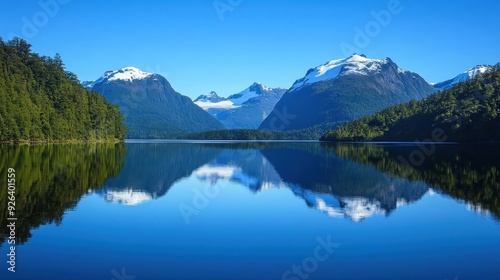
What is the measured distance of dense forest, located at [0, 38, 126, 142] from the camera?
11150 cm

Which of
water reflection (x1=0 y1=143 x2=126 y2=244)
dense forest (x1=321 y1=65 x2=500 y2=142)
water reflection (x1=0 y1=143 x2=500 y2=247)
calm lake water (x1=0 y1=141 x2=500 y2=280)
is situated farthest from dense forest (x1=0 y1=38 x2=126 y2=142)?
dense forest (x1=321 y1=65 x2=500 y2=142)

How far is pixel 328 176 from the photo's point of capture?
46.0m

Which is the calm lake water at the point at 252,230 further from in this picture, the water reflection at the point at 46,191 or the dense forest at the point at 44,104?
the dense forest at the point at 44,104

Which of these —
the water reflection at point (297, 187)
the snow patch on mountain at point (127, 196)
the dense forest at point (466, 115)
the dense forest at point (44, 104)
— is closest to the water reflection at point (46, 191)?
the water reflection at point (297, 187)

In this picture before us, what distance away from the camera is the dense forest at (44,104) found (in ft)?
366

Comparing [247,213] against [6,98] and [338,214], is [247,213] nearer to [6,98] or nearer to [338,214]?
[338,214]

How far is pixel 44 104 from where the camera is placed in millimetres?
134375

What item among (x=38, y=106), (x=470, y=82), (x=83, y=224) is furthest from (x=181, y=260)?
(x=470, y=82)

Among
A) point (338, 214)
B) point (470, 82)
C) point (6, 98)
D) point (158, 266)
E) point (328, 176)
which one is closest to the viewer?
point (158, 266)

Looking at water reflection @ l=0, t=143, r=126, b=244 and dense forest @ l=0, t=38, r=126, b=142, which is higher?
dense forest @ l=0, t=38, r=126, b=142

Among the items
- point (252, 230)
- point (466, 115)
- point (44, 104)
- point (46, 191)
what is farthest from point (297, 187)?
point (466, 115)

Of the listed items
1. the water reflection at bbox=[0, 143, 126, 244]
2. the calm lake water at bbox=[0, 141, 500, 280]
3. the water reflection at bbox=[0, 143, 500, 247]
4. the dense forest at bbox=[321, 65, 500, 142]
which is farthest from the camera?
the dense forest at bbox=[321, 65, 500, 142]

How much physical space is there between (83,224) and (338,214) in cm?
1326

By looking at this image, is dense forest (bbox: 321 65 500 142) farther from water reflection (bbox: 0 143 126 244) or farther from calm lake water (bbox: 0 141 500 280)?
water reflection (bbox: 0 143 126 244)
